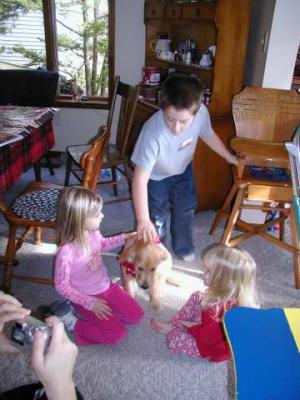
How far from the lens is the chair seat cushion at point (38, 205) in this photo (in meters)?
1.68

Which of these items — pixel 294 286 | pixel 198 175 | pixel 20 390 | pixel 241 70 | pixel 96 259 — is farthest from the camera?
pixel 198 175

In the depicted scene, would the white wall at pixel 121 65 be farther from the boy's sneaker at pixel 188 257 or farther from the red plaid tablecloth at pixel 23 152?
the boy's sneaker at pixel 188 257

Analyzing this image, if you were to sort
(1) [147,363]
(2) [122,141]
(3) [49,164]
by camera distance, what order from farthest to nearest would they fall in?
1. (3) [49,164]
2. (2) [122,141]
3. (1) [147,363]

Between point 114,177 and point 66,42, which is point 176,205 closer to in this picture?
point 114,177

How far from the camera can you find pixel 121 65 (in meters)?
3.25

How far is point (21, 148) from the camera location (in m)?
1.92

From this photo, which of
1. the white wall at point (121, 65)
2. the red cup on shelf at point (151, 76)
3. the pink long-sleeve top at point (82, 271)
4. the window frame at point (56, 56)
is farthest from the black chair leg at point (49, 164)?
the pink long-sleeve top at point (82, 271)

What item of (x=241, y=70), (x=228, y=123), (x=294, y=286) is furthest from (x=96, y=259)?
(x=241, y=70)

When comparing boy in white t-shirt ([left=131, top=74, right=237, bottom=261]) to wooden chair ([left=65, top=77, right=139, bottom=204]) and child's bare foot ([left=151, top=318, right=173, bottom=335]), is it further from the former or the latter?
wooden chair ([left=65, top=77, right=139, bottom=204])

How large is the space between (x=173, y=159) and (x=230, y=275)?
0.66 metres

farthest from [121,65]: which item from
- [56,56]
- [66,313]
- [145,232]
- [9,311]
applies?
[9,311]

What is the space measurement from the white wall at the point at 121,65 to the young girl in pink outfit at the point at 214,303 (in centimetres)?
236

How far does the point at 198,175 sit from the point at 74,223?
122 cm

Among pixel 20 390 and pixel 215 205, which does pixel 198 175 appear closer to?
pixel 215 205
